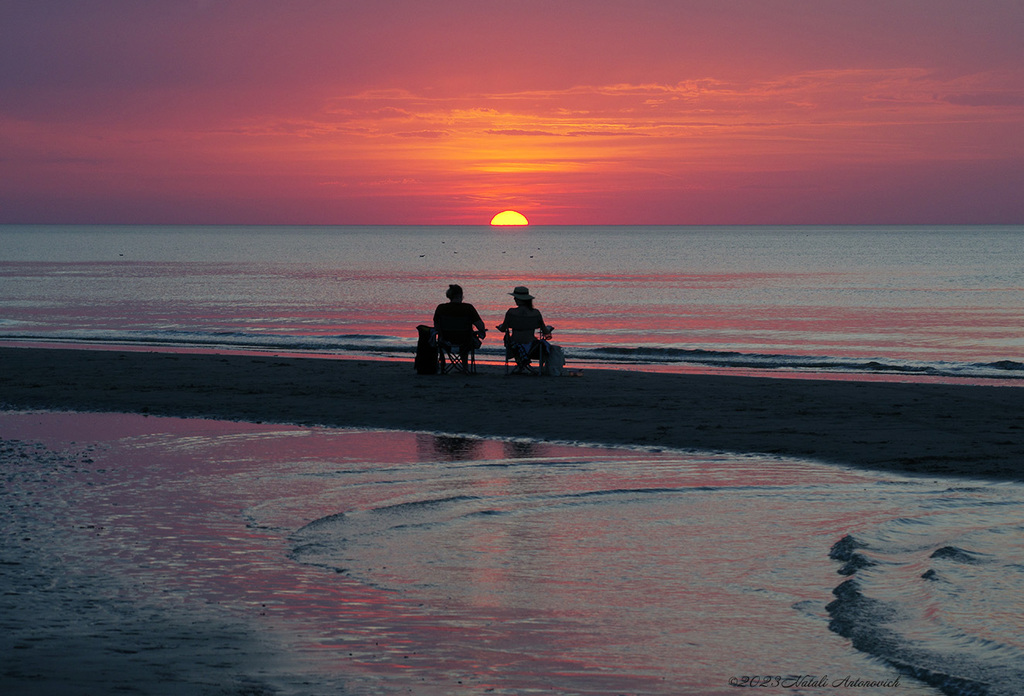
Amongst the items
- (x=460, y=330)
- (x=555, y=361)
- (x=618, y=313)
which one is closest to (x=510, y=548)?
(x=555, y=361)

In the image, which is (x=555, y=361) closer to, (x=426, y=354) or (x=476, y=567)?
(x=426, y=354)

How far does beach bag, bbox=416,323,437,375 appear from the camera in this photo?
17500mm

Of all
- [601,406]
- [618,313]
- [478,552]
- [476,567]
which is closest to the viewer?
[476,567]

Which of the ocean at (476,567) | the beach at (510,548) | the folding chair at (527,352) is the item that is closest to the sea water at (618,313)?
the folding chair at (527,352)

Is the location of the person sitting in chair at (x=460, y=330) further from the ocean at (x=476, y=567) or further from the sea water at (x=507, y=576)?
the sea water at (x=507, y=576)

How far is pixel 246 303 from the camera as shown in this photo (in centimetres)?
4650

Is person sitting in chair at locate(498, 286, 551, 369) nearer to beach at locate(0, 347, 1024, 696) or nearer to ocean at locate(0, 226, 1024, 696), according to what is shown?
beach at locate(0, 347, 1024, 696)

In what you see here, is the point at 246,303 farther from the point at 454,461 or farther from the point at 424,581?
the point at 424,581

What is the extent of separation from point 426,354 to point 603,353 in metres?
9.03

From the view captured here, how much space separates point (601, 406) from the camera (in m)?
14.2

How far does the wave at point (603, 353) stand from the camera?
74.4 feet

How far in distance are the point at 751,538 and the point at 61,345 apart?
80.3 feet

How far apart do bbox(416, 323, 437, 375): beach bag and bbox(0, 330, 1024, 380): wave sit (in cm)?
611

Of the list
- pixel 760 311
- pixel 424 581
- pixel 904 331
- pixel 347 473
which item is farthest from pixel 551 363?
pixel 760 311
